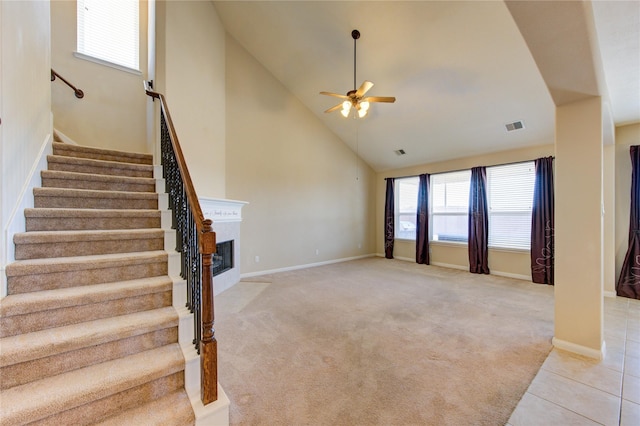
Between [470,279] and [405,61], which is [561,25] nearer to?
[405,61]

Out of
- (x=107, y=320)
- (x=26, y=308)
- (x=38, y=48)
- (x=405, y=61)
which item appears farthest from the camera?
(x=405, y=61)

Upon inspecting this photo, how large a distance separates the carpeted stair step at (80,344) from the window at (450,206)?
6054mm

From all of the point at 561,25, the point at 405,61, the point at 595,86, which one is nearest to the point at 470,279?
the point at 595,86

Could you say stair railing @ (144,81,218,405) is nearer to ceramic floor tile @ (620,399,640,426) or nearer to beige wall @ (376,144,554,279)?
ceramic floor tile @ (620,399,640,426)

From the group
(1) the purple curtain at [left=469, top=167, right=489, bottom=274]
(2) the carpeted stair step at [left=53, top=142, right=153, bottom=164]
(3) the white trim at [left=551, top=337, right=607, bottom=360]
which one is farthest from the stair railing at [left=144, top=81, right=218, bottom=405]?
(1) the purple curtain at [left=469, top=167, right=489, bottom=274]

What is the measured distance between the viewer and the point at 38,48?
230 centimetres

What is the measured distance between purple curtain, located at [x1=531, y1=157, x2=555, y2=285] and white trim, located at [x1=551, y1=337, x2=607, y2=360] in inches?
102

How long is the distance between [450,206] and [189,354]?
6148 mm

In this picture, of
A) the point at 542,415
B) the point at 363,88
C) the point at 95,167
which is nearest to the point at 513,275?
the point at 542,415

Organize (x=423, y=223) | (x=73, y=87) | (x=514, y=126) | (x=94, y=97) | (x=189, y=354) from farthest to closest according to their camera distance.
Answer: (x=423, y=223) → (x=514, y=126) → (x=94, y=97) → (x=73, y=87) → (x=189, y=354)

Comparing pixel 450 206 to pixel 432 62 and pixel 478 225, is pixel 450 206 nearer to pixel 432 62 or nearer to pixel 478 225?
pixel 478 225

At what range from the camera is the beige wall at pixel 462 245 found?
4.99 meters

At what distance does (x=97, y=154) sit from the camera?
3.00 meters

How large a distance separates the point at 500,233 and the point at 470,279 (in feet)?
4.16
